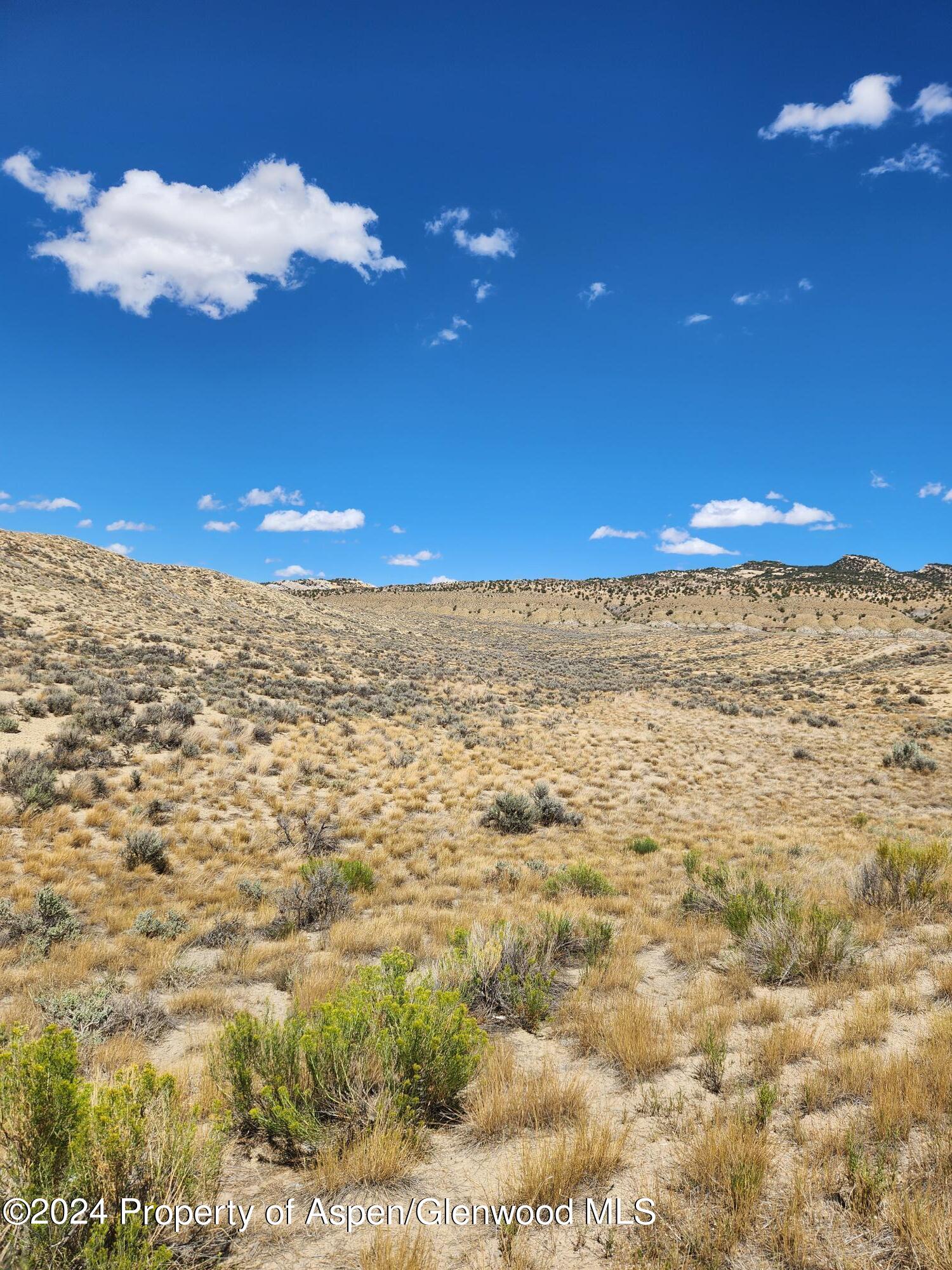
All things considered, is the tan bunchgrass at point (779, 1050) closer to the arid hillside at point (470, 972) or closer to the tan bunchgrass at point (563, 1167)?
the arid hillside at point (470, 972)

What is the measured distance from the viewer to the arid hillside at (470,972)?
2654mm

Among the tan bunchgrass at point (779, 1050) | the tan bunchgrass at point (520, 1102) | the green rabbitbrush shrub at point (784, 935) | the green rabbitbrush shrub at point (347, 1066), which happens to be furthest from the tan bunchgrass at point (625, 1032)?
the green rabbitbrush shrub at point (784, 935)

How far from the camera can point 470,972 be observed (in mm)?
5078

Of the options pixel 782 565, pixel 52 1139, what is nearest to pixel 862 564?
pixel 782 565

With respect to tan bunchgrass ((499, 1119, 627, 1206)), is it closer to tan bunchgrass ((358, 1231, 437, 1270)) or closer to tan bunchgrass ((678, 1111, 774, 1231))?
tan bunchgrass ((678, 1111, 774, 1231))

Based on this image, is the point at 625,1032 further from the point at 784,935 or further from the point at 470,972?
the point at 784,935

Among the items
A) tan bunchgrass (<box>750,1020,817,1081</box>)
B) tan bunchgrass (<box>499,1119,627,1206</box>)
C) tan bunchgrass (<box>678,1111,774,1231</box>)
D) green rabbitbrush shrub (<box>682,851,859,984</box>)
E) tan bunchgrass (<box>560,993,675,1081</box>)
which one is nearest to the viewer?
tan bunchgrass (<box>678,1111,774,1231</box>)

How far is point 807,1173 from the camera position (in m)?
2.75

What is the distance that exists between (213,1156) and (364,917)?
16.3ft

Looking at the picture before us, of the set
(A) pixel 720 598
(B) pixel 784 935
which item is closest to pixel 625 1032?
(B) pixel 784 935

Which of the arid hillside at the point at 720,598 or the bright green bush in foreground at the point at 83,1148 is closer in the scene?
the bright green bush in foreground at the point at 83,1148

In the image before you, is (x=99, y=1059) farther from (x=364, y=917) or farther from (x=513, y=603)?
(x=513, y=603)

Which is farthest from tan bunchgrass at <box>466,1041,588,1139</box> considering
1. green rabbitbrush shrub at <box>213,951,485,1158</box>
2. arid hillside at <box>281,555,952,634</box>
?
arid hillside at <box>281,555,952,634</box>

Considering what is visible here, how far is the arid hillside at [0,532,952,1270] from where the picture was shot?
104 inches
